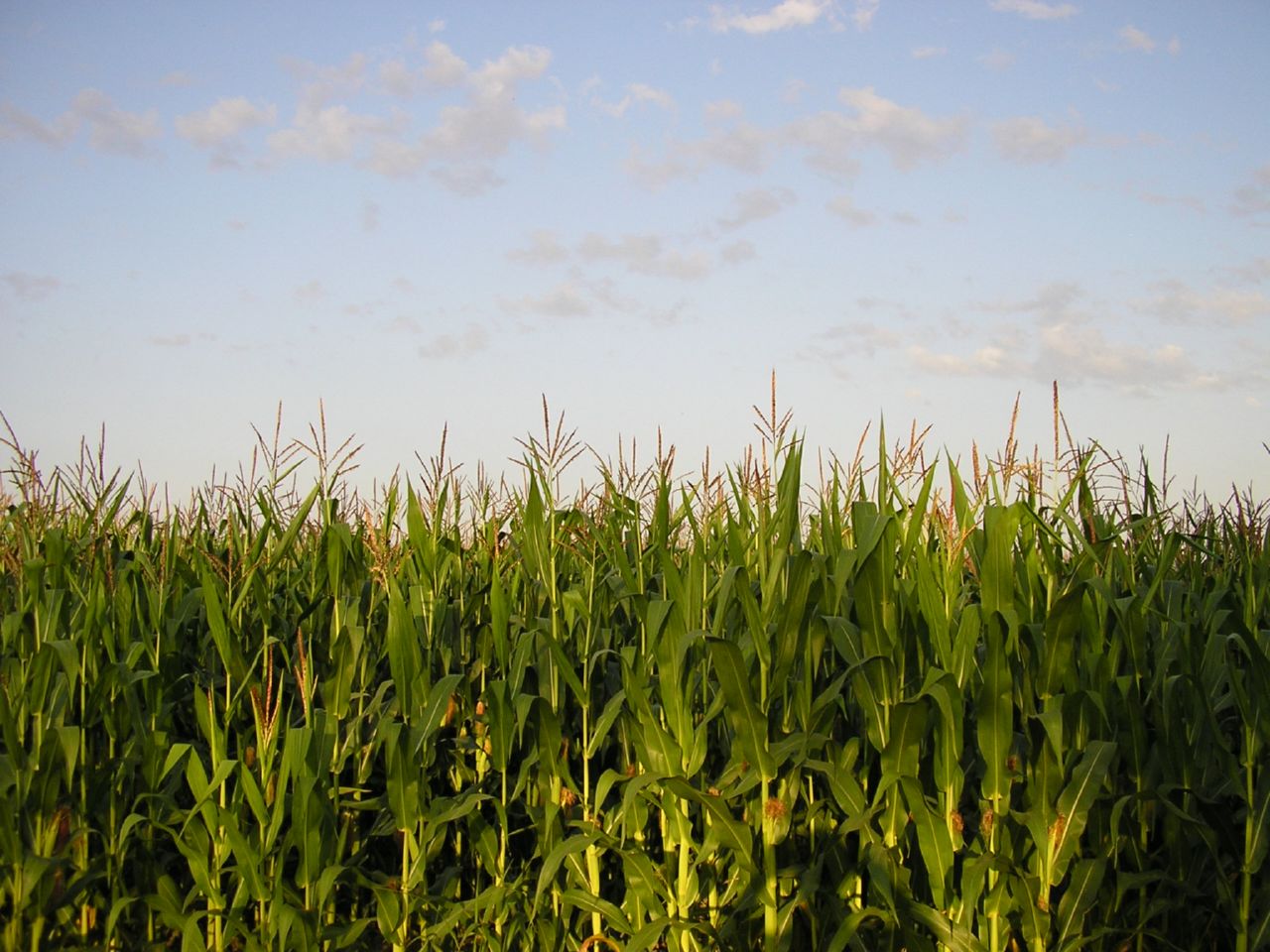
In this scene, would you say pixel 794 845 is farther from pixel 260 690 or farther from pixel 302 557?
pixel 302 557

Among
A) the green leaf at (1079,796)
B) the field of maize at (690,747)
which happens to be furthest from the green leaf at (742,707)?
the green leaf at (1079,796)

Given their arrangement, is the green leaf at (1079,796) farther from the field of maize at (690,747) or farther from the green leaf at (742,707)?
the green leaf at (742,707)

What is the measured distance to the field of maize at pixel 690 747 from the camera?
437cm

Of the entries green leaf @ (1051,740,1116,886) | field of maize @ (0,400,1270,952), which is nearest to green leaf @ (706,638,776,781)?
field of maize @ (0,400,1270,952)

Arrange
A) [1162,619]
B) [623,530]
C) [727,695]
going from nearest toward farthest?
[727,695] → [1162,619] → [623,530]

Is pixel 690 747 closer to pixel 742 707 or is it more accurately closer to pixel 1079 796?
pixel 742 707

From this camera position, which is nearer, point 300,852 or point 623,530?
point 300,852

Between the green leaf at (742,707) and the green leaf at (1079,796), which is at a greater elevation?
the green leaf at (742,707)

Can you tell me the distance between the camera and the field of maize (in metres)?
4.37

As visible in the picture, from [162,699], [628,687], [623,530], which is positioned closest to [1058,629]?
[628,687]

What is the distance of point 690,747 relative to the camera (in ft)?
14.9

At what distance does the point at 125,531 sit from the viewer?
21.1 feet

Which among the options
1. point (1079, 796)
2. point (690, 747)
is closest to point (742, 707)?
point (690, 747)

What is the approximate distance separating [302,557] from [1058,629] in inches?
169
